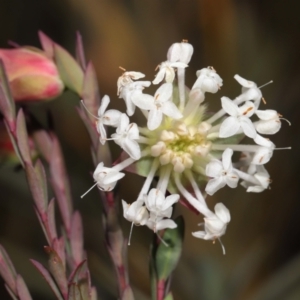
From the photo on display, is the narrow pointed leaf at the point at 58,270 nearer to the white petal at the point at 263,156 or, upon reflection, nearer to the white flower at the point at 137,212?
the white flower at the point at 137,212

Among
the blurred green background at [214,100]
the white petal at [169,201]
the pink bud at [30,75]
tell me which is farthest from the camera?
the blurred green background at [214,100]

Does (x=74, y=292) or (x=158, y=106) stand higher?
(x=158, y=106)

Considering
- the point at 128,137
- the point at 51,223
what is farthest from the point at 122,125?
the point at 51,223

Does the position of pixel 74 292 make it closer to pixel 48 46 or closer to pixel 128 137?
pixel 128 137

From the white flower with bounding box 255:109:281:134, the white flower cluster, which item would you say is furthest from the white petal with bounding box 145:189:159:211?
the white flower with bounding box 255:109:281:134

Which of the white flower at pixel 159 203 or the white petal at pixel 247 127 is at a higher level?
the white petal at pixel 247 127

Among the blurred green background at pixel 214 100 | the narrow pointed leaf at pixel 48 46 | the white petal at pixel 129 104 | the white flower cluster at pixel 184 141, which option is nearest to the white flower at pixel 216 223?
the white flower cluster at pixel 184 141

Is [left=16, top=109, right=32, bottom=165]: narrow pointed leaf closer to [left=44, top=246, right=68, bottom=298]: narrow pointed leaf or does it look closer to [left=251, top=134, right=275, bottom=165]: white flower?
[left=44, top=246, right=68, bottom=298]: narrow pointed leaf
